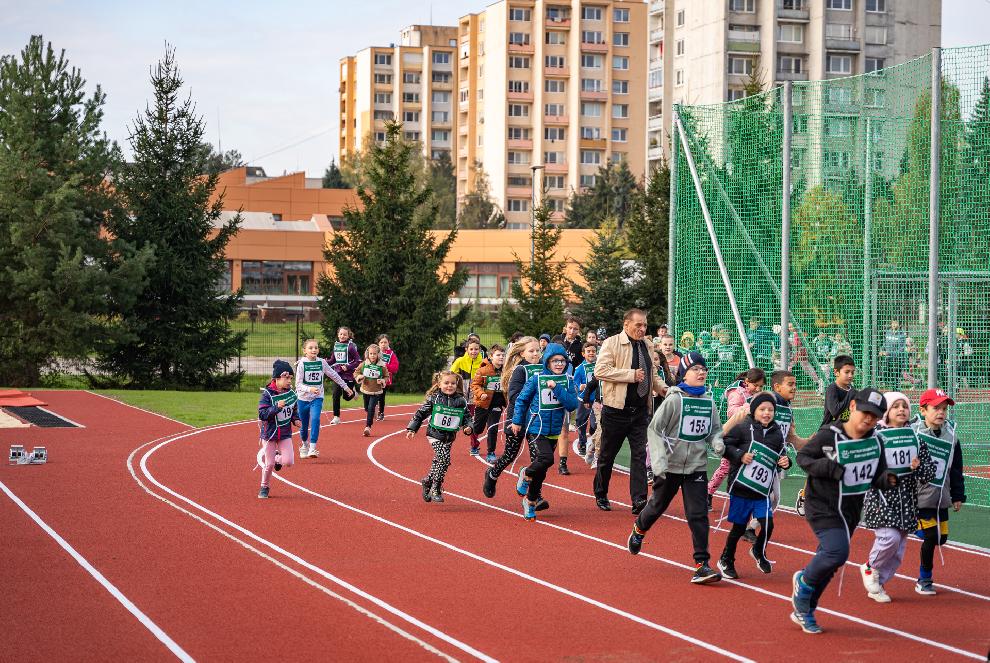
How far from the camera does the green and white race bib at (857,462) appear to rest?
898cm

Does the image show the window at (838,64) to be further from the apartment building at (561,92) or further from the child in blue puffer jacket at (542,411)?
the child in blue puffer jacket at (542,411)

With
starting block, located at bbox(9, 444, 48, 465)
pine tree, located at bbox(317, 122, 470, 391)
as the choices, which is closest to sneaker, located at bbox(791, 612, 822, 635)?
starting block, located at bbox(9, 444, 48, 465)

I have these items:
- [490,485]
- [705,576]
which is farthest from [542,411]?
[705,576]

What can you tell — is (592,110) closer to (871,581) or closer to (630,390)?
(630,390)

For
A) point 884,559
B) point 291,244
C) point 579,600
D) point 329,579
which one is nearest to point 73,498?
point 329,579

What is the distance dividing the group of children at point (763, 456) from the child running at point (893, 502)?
1 centimetres

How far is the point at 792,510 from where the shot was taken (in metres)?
14.8

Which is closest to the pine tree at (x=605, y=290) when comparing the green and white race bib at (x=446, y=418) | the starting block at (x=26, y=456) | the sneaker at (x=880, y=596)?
the starting block at (x=26, y=456)

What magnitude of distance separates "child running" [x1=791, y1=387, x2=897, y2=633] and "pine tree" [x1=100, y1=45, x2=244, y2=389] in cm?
3095

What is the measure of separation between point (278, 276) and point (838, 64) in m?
39.6

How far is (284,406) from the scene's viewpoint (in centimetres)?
1525

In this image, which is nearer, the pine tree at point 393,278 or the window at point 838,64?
the pine tree at point 393,278

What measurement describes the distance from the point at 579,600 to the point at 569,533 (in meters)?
3.16

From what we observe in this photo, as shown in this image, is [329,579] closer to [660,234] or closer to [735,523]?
[735,523]
